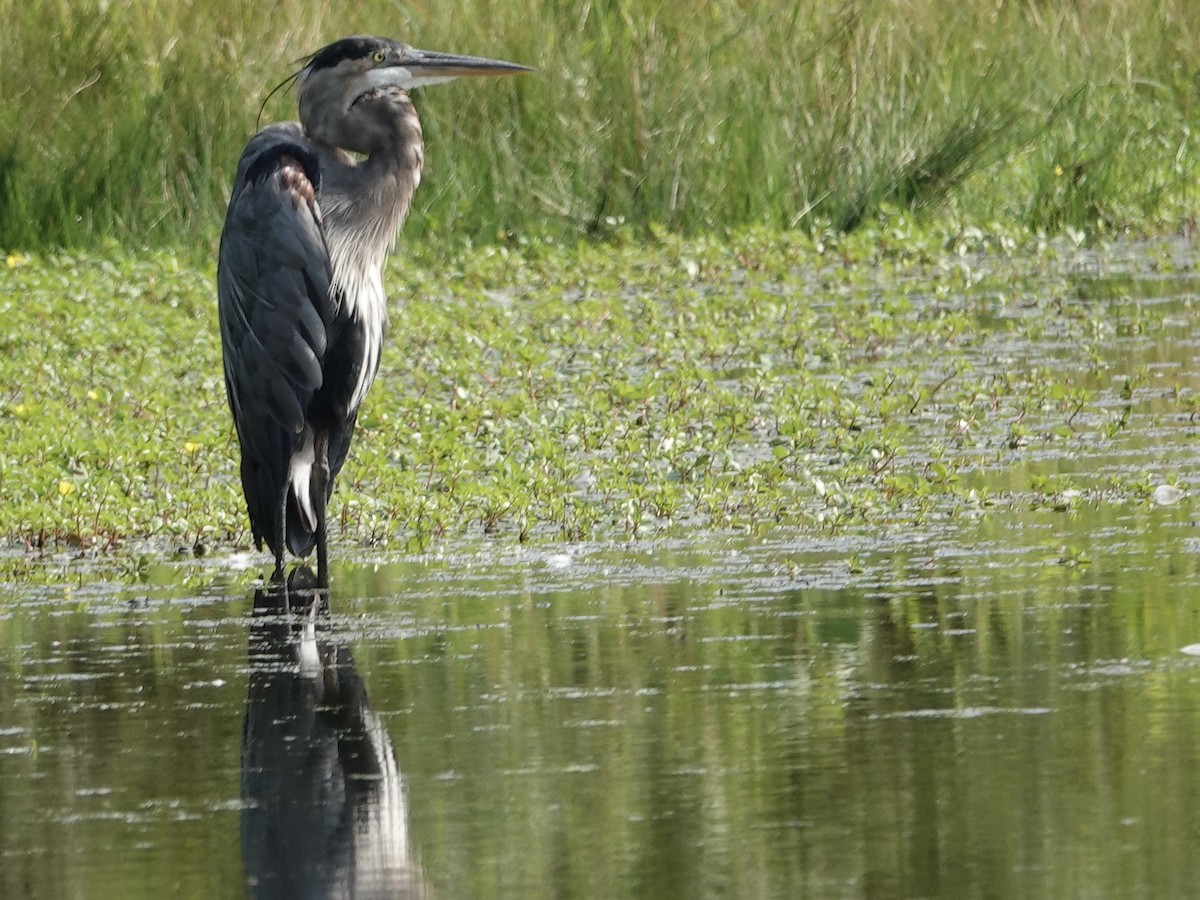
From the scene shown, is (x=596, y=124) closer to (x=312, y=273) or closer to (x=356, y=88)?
(x=356, y=88)

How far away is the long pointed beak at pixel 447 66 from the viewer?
24.9 feet

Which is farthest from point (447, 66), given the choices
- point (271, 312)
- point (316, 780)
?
point (316, 780)

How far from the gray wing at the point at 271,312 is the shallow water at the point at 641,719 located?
1.11 ft

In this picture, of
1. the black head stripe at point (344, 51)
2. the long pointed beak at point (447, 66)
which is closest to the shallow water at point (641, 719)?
the black head stripe at point (344, 51)

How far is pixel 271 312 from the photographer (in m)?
6.93

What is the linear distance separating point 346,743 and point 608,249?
848 cm

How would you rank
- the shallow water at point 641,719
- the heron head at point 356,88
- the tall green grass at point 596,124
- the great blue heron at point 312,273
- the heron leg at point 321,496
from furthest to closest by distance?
the tall green grass at point 596,124
the heron head at point 356,88
the great blue heron at point 312,273
the heron leg at point 321,496
the shallow water at point 641,719

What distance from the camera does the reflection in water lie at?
3830 mm

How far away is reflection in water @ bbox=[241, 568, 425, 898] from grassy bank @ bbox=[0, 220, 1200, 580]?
141 cm

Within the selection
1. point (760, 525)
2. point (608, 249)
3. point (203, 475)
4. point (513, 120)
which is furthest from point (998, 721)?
point (513, 120)

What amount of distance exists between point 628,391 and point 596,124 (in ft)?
15.9

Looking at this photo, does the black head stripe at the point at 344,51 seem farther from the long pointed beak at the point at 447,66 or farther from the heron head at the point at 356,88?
the long pointed beak at the point at 447,66

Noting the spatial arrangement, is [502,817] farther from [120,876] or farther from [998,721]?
[998,721]

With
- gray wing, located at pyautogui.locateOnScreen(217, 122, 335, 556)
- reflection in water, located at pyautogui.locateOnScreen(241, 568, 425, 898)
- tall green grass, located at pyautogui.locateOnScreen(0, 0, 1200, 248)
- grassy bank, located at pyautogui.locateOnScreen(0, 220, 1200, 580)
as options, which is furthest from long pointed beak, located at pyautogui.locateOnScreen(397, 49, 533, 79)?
tall green grass, located at pyautogui.locateOnScreen(0, 0, 1200, 248)
